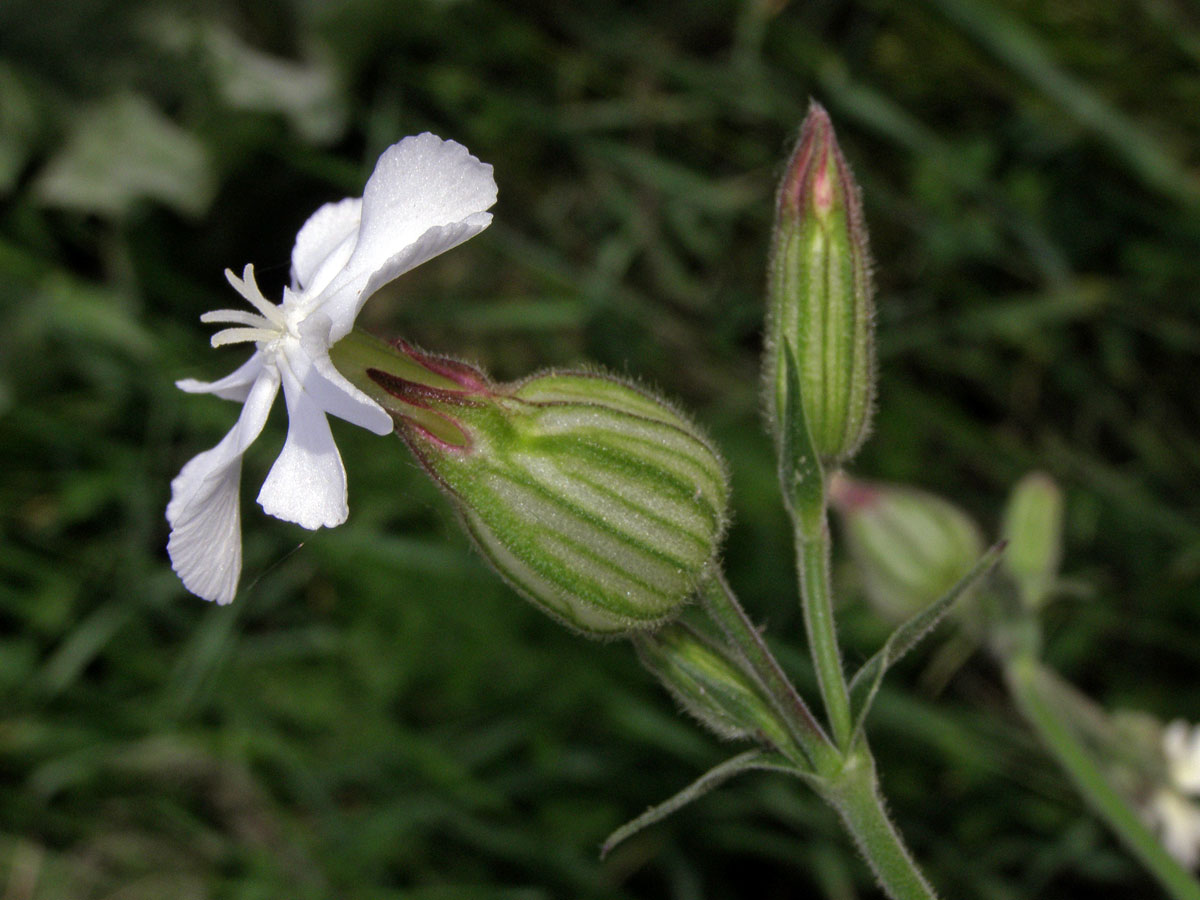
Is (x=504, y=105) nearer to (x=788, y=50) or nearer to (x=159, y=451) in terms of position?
(x=788, y=50)

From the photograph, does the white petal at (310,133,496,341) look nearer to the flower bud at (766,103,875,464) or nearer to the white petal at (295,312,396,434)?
the white petal at (295,312,396,434)

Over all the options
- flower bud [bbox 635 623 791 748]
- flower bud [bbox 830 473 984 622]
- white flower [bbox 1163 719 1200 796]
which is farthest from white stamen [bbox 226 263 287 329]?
white flower [bbox 1163 719 1200 796]

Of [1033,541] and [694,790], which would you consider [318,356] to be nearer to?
[694,790]

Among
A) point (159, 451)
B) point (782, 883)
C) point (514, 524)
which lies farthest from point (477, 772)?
point (514, 524)

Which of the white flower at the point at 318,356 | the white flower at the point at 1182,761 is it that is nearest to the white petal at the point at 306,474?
the white flower at the point at 318,356

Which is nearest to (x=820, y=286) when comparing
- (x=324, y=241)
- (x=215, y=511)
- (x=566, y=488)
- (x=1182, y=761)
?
(x=566, y=488)

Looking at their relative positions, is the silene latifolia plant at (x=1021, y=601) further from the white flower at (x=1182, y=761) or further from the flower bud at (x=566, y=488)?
the flower bud at (x=566, y=488)
